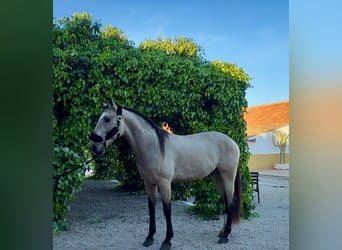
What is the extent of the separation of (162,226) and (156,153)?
433 millimetres

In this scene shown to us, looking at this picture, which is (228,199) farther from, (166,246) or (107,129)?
(107,129)

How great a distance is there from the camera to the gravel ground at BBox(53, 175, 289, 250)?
2.01 meters

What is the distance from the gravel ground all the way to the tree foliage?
8 centimetres

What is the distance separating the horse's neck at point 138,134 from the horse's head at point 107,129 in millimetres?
51

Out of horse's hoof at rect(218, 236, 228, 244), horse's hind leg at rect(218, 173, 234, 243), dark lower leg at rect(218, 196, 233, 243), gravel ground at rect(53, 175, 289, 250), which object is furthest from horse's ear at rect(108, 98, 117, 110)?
horse's hoof at rect(218, 236, 228, 244)

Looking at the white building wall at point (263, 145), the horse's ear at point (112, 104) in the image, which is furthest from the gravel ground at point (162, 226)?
the horse's ear at point (112, 104)

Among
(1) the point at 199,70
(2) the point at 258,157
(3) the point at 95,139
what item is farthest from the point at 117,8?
(2) the point at 258,157

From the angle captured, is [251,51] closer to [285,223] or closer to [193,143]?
[193,143]

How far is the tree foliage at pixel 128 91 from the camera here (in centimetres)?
203

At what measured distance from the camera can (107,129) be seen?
198 cm

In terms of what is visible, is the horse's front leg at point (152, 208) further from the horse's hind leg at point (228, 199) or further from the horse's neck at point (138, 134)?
the horse's hind leg at point (228, 199)

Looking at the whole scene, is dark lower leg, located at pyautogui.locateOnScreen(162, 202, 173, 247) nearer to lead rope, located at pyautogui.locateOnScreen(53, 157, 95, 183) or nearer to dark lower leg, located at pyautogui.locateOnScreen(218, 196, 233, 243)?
dark lower leg, located at pyautogui.locateOnScreen(218, 196, 233, 243)

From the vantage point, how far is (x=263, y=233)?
205 centimetres

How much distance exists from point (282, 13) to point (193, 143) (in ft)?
3.00
